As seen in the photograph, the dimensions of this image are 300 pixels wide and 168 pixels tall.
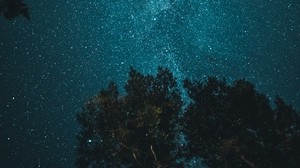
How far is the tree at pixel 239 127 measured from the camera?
2131 centimetres

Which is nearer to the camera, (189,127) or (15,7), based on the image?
(15,7)

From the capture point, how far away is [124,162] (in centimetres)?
2322

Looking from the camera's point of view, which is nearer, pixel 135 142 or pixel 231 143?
pixel 231 143

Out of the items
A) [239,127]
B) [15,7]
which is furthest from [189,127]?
[15,7]

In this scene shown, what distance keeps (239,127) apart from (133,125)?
6.92 meters

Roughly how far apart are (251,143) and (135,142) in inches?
291

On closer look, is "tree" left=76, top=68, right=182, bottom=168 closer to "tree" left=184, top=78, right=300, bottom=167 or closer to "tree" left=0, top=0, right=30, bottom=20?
"tree" left=184, top=78, right=300, bottom=167

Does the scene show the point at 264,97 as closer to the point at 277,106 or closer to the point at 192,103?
the point at 277,106

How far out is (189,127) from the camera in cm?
2422

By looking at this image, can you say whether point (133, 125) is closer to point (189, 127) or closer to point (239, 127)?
point (189, 127)

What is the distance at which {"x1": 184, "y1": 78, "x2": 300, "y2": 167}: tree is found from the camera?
21312 mm

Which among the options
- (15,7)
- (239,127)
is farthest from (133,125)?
(15,7)

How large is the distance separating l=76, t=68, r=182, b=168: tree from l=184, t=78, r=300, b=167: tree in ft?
5.41

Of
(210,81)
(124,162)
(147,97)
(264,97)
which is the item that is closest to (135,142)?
(124,162)
